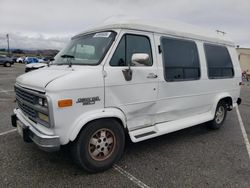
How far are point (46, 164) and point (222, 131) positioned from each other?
14.4 feet

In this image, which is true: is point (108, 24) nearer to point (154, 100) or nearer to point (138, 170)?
point (154, 100)

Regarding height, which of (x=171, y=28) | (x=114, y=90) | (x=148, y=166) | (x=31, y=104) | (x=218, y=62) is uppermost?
(x=171, y=28)

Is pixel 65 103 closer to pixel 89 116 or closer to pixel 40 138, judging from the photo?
pixel 89 116

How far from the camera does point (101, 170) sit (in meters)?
3.48

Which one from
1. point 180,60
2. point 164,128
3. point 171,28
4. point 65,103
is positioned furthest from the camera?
point 180,60

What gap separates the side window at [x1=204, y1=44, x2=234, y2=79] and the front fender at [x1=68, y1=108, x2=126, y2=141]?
9.57 ft

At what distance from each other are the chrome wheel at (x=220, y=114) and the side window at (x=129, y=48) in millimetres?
2919

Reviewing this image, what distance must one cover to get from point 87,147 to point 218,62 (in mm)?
4046

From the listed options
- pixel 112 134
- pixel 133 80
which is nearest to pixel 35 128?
pixel 112 134

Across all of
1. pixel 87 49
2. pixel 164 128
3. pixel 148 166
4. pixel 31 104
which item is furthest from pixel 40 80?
pixel 164 128

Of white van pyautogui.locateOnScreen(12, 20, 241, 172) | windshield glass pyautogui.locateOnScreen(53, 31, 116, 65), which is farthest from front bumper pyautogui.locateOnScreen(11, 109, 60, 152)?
windshield glass pyautogui.locateOnScreen(53, 31, 116, 65)

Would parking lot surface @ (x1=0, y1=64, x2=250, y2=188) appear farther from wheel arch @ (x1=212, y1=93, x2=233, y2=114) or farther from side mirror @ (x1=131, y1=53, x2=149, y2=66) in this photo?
side mirror @ (x1=131, y1=53, x2=149, y2=66)

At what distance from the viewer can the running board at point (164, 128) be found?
384 centimetres

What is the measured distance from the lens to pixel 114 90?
11.3 feet
